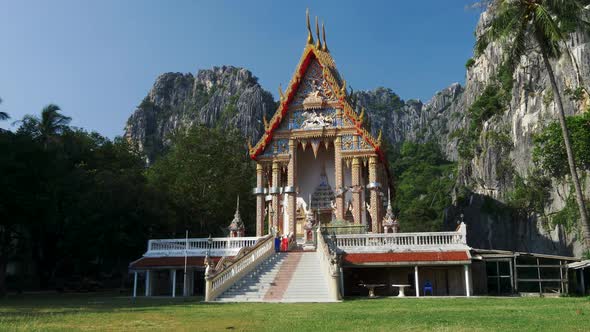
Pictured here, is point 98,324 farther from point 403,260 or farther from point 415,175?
point 415,175

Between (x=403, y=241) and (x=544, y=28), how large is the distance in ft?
33.4

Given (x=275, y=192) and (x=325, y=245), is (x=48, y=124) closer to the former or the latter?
(x=275, y=192)

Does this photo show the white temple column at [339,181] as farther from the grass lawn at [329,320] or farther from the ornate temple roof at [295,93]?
the grass lawn at [329,320]

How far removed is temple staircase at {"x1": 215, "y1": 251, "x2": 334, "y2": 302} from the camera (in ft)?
63.0

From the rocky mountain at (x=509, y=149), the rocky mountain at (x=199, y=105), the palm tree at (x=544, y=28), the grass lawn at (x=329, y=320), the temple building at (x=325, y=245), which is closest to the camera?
the grass lawn at (x=329, y=320)

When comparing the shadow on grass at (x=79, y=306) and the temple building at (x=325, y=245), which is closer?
the shadow on grass at (x=79, y=306)

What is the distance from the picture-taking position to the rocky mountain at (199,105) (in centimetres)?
10488

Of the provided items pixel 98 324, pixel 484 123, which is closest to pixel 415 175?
pixel 484 123

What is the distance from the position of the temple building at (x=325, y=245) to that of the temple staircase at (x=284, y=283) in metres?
0.04

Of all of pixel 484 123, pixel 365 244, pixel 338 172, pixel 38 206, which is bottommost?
pixel 365 244

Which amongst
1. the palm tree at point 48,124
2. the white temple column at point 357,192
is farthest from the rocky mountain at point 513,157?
the palm tree at point 48,124

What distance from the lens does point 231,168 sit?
45156mm

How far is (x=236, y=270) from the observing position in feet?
69.1

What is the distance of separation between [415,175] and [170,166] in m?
49.4
